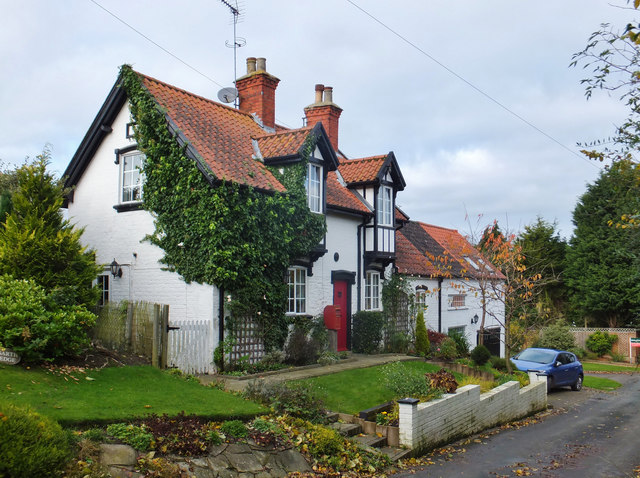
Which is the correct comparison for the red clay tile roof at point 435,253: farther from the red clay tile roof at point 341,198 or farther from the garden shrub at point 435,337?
the red clay tile roof at point 341,198

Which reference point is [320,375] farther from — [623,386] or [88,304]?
[623,386]

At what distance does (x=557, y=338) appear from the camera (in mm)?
34781

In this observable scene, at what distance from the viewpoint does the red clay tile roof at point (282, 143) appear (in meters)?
16.8

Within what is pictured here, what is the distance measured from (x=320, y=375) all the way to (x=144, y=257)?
241 inches

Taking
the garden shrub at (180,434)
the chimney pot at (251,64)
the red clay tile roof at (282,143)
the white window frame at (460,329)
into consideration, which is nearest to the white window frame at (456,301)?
the white window frame at (460,329)

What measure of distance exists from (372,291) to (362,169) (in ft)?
15.4

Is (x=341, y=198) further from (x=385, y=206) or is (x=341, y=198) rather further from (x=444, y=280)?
(x=444, y=280)

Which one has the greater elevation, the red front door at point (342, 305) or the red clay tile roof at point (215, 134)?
the red clay tile roof at point (215, 134)

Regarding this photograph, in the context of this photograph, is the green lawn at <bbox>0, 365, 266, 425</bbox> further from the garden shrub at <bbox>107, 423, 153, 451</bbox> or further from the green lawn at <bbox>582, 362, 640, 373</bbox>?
the green lawn at <bbox>582, 362, 640, 373</bbox>

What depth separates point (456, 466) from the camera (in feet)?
33.0

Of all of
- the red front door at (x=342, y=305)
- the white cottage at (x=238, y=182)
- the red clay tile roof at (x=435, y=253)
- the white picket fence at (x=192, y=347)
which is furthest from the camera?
the red clay tile roof at (x=435, y=253)

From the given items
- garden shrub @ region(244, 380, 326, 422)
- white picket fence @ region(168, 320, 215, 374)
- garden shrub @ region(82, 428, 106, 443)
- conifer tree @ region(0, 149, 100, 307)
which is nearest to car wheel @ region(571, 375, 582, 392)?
garden shrub @ region(244, 380, 326, 422)

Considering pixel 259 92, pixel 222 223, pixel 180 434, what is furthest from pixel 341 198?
pixel 180 434

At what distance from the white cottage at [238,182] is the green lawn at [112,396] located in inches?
134
